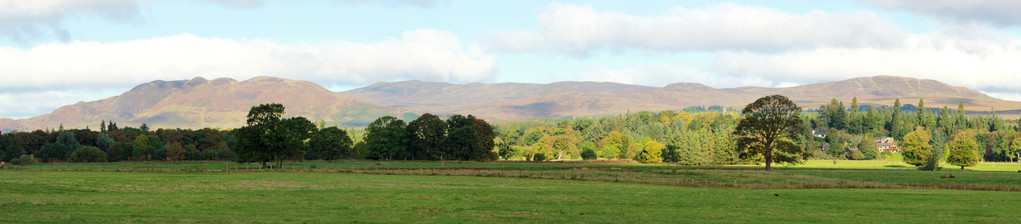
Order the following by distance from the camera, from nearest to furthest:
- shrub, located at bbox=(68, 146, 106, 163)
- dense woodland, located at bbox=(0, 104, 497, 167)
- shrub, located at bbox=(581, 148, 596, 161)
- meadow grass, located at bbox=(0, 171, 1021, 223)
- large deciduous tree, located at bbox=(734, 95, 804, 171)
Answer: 1. meadow grass, located at bbox=(0, 171, 1021, 223)
2. large deciduous tree, located at bbox=(734, 95, 804, 171)
3. shrub, located at bbox=(68, 146, 106, 163)
4. dense woodland, located at bbox=(0, 104, 497, 167)
5. shrub, located at bbox=(581, 148, 596, 161)

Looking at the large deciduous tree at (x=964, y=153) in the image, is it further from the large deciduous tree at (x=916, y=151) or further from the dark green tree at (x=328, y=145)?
the dark green tree at (x=328, y=145)

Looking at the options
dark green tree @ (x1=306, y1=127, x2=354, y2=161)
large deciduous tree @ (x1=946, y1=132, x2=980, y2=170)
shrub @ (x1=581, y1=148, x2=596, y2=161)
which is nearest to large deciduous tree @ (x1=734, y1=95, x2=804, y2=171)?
large deciduous tree @ (x1=946, y1=132, x2=980, y2=170)

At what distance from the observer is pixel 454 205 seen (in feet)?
127

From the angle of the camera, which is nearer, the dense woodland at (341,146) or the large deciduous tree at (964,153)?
the large deciduous tree at (964,153)

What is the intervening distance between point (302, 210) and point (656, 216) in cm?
1710

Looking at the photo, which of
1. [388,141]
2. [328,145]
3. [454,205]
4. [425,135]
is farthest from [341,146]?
[454,205]

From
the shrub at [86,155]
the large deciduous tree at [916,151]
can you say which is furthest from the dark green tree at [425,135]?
the large deciduous tree at [916,151]

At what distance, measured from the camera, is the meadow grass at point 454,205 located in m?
32.0

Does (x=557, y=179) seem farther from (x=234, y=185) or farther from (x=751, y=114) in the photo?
(x=751, y=114)

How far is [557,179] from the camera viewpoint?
73.1m

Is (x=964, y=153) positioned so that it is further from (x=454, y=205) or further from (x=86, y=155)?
(x=86, y=155)

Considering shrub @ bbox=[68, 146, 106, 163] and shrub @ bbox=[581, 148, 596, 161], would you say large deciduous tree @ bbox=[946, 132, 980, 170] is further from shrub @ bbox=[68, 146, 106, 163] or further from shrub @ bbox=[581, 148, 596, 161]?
shrub @ bbox=[68, 146, 106, 163]

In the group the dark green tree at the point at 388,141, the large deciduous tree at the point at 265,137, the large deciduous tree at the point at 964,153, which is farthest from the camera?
the dark green tree at the point at 388,141

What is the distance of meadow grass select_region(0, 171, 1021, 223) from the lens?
32.0 meters
